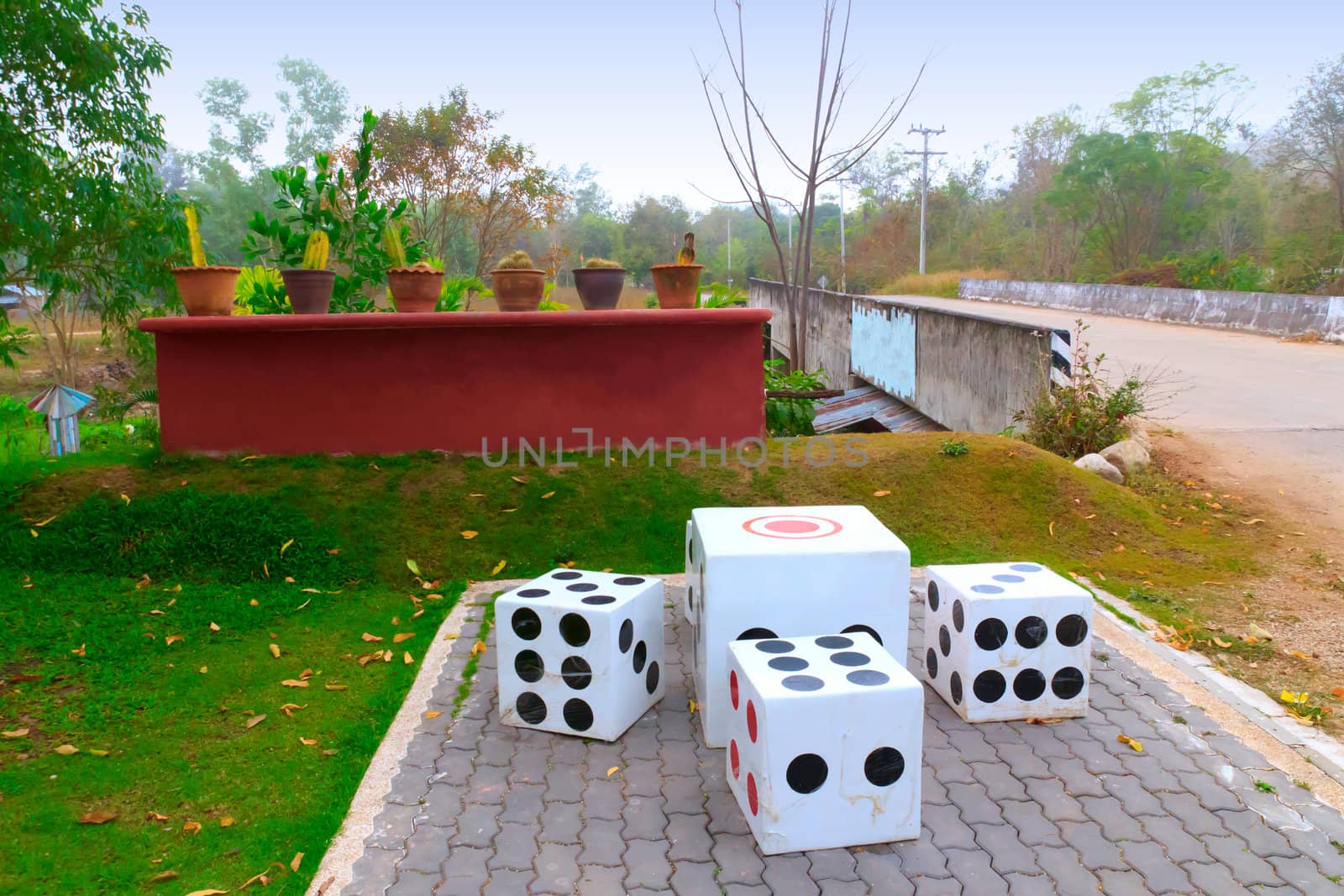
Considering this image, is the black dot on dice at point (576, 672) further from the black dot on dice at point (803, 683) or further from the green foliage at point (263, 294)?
the green foliage at point (263, 294)

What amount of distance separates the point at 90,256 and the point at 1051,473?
9014 mm

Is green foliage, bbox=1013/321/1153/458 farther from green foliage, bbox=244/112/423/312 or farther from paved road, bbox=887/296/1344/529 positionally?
green foliage, bbox=244/112/423/312

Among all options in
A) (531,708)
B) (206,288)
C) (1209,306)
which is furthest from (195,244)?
(1209,306)

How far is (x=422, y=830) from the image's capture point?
3.06m

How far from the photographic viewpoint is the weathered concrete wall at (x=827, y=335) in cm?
1577

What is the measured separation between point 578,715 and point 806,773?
1.14 meters

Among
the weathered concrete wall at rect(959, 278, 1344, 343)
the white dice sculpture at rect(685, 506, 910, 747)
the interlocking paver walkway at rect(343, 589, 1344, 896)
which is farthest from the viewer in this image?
the weathered concrete wall at rect(959, 278, 1344, 343)

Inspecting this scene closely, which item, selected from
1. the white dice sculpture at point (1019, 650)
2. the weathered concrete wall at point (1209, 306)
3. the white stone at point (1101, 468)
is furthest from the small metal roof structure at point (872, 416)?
the weathered concrete wall at point (1209, 306)

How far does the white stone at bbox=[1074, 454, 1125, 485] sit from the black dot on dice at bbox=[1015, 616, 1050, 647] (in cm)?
356

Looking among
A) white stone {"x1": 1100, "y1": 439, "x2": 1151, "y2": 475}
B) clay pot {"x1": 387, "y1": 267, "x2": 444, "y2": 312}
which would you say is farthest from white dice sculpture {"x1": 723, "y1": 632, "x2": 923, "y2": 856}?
white stone {"x1": 1100, "y1": 439, "x2": 1151, "y2": 475}

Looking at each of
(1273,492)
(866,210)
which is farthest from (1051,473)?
(866,210)

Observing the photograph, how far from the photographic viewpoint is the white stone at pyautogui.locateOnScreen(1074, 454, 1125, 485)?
6.95m

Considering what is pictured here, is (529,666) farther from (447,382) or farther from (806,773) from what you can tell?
(447,382)

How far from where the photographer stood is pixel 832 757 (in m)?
2.88
